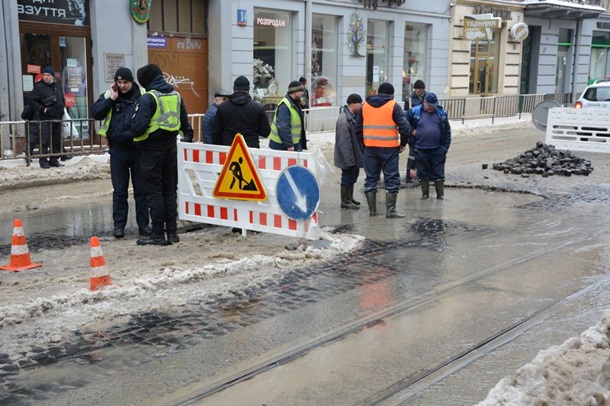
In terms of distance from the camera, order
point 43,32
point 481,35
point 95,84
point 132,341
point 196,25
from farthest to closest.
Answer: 1. point 481,35
2. point 196,25
3. point 95,84
4. point 43,32
5. point 132,341

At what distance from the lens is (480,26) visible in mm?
29250

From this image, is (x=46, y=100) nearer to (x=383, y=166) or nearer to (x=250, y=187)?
(x=383, y=166)

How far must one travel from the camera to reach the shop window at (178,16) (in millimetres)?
19408

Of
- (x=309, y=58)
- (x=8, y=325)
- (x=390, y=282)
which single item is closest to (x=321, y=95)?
(x=309, y=58)

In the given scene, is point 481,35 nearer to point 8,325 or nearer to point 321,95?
point 321,95

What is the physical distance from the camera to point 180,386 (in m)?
4.63

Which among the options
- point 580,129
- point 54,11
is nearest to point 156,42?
point 54,11

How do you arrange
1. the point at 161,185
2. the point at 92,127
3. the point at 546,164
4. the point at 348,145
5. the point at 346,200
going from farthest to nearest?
1. the point at 92,127
2. the point at 546,164
3. the point at 346,200
4. the point at 348,145
5. the point at 161,185

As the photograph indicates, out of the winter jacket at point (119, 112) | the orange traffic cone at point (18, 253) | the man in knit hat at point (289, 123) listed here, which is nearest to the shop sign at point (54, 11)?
the man in knit hat at point (289, 123)

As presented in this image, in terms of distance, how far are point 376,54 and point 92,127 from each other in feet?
45.3

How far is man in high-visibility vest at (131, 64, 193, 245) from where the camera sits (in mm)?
7957

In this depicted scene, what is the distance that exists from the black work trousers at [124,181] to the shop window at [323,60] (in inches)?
619

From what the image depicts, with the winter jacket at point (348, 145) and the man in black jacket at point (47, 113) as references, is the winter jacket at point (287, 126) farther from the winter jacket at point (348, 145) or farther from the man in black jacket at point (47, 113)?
the man in black jacket at point (47, 113)

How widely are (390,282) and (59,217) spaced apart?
207 inches
